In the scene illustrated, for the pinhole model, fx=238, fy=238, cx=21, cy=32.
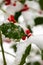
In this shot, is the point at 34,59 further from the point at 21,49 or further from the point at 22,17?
the point at 21,49

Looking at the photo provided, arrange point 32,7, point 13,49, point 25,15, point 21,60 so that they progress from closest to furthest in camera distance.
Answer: point 21,60, point 13,49, point 25,15, point 32,7

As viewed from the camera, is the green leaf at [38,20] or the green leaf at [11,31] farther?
the green leaf at [38,20]

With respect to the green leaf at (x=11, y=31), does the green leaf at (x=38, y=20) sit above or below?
below

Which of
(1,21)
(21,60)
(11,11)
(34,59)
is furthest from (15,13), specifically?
(21,60)

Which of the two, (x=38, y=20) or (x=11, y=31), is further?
(x=38, y=20)

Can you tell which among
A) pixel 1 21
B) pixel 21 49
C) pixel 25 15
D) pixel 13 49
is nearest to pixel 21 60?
pixel 21 49

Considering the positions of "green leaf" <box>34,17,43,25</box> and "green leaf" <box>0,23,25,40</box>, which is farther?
"green leaf" <box>34,17,43,25</box>

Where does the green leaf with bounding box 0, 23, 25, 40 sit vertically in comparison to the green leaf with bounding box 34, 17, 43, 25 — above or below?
above

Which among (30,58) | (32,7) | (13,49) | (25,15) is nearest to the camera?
(13,49)

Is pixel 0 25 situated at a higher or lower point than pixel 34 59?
higher

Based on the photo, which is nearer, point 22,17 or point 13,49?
point 13,49
